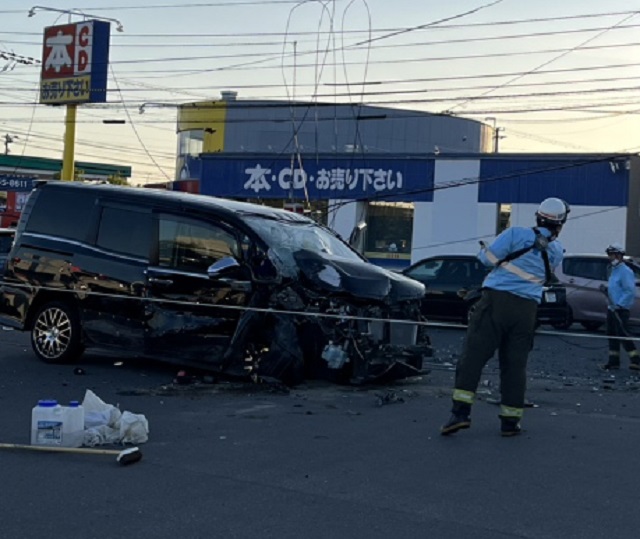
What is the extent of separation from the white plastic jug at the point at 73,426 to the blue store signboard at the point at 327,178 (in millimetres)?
29180

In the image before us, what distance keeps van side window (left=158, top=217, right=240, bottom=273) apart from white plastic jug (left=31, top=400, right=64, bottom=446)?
3592 mm

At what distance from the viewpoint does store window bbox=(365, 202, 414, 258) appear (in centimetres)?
3762

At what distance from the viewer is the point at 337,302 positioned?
381 inches

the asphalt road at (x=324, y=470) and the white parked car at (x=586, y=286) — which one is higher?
the white parked car at (x=586, y=286)

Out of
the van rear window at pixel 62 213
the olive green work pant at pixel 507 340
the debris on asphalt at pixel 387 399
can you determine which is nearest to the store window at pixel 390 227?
the van rear window at pixel 62 213

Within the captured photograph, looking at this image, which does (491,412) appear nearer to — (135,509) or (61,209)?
(135,509)

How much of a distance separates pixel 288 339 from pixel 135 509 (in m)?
4.31

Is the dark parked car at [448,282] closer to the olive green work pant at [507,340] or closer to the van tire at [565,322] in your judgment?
the van tire at [565,322]

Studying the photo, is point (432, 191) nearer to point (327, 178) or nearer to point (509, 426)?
point (327, 178)


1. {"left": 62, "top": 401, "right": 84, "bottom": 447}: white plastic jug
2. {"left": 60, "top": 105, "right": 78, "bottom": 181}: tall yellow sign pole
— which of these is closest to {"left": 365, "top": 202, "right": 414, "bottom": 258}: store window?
{"left": 60, "top": 105, "right": 78, "bottom": 181}: tall yellow sign pole

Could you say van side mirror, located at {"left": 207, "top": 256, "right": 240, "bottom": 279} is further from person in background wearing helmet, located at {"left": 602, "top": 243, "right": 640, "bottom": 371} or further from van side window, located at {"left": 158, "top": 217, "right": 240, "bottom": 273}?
person in background wearing helmet, located at {"left": 602, "top": 243, "right": 640, "bottom": 371}

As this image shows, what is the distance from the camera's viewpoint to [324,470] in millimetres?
6480

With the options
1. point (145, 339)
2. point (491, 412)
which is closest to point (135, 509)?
point (491, 412)

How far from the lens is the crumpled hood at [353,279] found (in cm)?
967
